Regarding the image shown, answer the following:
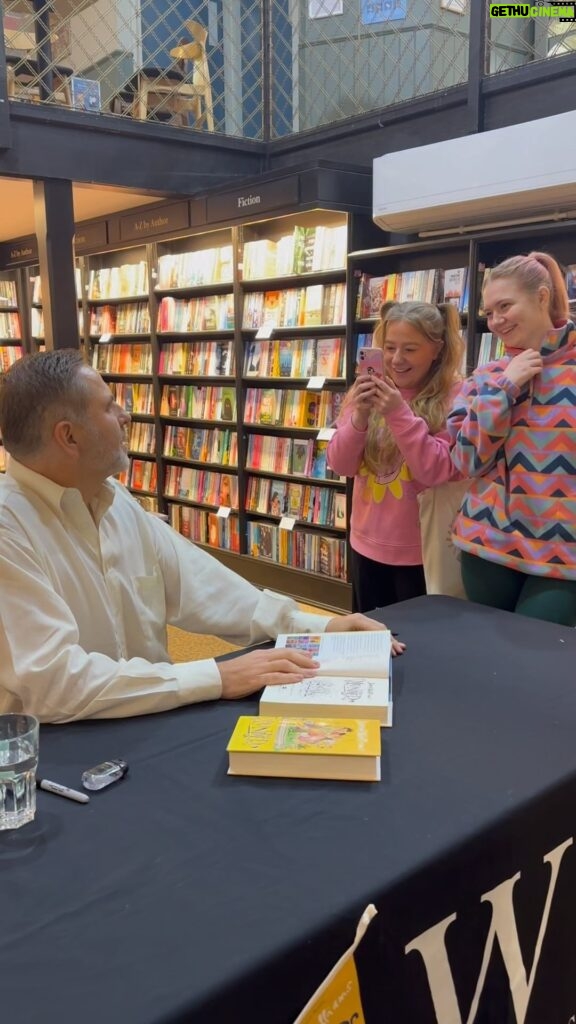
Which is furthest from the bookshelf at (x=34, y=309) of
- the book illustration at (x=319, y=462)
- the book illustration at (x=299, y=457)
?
the book illustration at (x=319, y=462)

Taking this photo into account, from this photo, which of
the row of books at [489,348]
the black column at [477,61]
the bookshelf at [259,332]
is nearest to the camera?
the row of books at [489,348]

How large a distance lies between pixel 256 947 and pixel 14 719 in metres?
0.49

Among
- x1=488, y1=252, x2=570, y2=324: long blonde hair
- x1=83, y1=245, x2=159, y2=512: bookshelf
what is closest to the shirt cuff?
x1=488, y1=252, x2=570, y2=324: long blonde hair

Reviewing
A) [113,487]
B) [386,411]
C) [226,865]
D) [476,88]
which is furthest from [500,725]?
[476,88]

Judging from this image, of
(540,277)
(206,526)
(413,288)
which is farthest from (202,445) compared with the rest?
(540,277)

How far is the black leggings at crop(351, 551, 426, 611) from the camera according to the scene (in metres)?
2.36

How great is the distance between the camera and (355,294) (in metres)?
4.09

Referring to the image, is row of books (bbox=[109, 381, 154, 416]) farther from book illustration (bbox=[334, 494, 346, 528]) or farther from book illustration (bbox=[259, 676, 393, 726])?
book illustration (bbox=[259, 676, 393, 726])

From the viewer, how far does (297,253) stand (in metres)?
4.31

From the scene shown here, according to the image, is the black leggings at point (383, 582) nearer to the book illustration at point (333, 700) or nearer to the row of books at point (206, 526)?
the book illustration at point (333, 700)

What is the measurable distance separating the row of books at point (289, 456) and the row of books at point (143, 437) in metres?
1.07

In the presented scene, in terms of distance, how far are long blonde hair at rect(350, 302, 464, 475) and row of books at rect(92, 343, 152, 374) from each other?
347 cm

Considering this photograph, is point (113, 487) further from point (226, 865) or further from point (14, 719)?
point (226, 865)

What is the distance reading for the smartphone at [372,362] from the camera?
2195 mm
